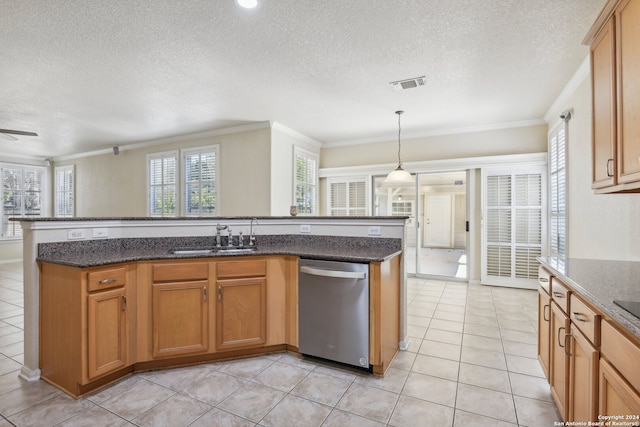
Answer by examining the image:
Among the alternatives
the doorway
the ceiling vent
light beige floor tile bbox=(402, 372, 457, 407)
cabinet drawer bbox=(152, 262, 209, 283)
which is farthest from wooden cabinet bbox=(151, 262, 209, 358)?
the doorway

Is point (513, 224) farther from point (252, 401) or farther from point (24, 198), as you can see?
point (24, 198)

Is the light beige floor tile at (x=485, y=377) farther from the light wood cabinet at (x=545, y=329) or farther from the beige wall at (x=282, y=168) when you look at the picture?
the beige wall at (x=282, y=168)

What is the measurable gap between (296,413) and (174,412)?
745mm

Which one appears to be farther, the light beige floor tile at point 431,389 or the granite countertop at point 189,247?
the granite countertop at point 189,247

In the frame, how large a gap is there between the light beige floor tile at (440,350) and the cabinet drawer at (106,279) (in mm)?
2475

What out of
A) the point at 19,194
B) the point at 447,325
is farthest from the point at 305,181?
the point at 19,194

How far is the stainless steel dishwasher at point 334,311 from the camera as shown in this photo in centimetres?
233

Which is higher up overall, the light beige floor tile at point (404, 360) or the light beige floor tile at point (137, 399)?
the light beige floor tile at point (137, 399)

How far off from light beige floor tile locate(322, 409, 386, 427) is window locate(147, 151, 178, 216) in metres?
5.15

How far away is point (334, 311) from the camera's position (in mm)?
2420

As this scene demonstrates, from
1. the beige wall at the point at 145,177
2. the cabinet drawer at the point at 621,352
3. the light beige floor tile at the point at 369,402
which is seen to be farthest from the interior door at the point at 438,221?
Answer: the cabinet drawer at the point at 621,352

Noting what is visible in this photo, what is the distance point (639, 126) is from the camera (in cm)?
141

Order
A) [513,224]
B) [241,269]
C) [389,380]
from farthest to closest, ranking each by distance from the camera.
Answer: [513,224]
[241,269]
[389,380]

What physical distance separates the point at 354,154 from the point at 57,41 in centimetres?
459
